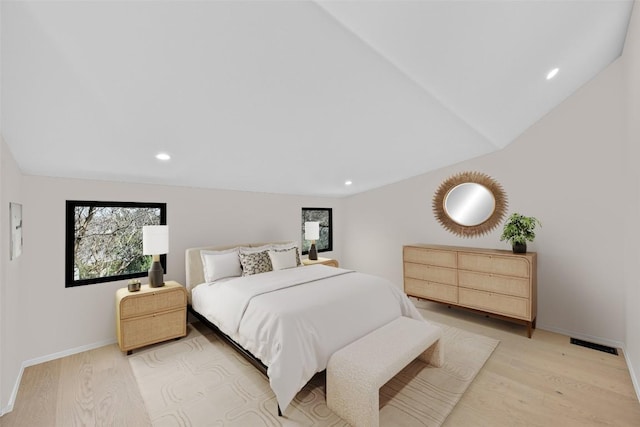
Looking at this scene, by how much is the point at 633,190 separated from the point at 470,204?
174cm

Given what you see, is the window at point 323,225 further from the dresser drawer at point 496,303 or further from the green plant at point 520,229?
the green plant at point 520,229

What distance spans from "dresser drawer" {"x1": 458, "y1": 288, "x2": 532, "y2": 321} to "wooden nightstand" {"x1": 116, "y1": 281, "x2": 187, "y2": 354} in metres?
3.41

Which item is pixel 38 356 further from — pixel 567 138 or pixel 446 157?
pixel 567 138

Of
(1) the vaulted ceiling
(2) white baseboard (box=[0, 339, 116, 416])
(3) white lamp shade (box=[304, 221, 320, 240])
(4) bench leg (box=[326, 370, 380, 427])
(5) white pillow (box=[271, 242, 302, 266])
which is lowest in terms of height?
(2) white baseboard (box=[0, 339, 116, 416])

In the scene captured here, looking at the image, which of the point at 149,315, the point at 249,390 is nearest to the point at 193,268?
the point at 149,315

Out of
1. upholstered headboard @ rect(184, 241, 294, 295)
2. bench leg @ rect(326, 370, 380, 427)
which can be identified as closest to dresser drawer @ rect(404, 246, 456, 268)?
bench leg @ rect(326, 370, 380, 427)

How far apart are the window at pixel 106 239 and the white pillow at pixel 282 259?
1357mm

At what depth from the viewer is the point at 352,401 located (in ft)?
6.11

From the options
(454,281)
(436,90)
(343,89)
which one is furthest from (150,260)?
(454,281)

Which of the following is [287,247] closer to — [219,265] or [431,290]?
[219,265]

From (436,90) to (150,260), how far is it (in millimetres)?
3638

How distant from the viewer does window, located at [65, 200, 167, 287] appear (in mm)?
2955

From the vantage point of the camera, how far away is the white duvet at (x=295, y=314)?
204 centimetres

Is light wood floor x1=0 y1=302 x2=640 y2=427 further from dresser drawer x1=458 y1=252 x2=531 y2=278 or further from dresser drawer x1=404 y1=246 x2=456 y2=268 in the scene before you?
dresser drawer x1=404 y1=246 x2=456 y2=268
